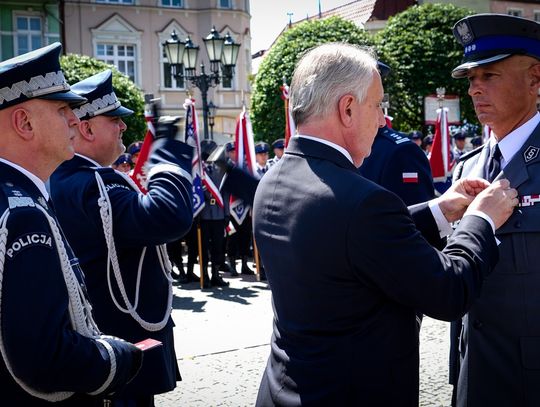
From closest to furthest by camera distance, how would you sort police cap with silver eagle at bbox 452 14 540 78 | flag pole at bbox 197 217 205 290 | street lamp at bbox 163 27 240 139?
police cap with silver eagle at bbox 452 14 540 78, flag pole at bbox 197 217 205 290, street lamp at bbox 163 27 240 139

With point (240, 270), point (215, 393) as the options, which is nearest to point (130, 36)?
point (240, 270)

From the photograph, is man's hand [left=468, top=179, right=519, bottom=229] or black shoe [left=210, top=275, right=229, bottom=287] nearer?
man's hand [left=468, top=179, right=519, bottom=229]

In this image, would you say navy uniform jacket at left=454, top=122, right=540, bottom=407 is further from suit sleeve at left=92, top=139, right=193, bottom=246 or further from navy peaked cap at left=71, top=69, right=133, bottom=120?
navy peaked cap at left=71, top=69, right=133, bottom=120

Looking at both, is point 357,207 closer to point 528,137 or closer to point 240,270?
point 528,137

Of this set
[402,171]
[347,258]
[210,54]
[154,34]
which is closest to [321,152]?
[347,258]

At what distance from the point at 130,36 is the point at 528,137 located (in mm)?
33350

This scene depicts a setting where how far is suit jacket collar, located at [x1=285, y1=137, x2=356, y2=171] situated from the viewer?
2.27m

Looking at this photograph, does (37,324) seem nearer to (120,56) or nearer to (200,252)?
(200,252)

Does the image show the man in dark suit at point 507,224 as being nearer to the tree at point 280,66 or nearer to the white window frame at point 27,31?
the tree at point 280,66

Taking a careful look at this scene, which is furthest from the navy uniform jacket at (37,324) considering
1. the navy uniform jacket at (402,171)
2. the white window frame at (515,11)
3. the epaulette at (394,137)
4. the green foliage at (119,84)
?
the white window frame at (515,11)

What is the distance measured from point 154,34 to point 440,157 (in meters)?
26.1

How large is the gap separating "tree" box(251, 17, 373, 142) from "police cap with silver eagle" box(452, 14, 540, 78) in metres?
20.0

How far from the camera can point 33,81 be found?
2.32 meters

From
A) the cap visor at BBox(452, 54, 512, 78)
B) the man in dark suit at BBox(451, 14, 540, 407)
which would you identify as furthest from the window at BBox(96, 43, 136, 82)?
the man in dark suit at BBox(451, 14, 540, 407)
